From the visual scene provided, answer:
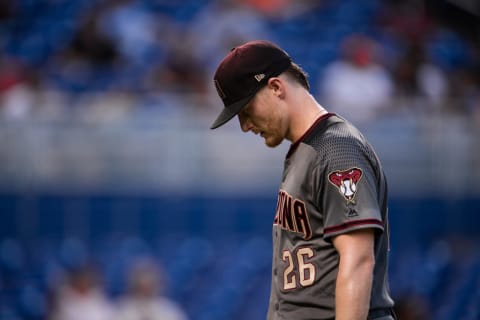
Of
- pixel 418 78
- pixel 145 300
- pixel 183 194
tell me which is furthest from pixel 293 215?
pixel 418 78

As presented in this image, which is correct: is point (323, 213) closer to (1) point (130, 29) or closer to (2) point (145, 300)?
(2) point (145, 300)

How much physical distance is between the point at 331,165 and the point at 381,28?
824cm

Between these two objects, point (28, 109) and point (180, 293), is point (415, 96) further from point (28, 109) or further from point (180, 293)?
point (28, 109)

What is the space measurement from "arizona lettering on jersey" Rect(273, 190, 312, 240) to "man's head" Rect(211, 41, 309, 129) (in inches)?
12.7

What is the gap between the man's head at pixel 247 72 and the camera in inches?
113

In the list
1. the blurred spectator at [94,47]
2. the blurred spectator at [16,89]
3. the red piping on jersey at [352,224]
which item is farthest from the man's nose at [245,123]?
the blurred spectator at [94,47]

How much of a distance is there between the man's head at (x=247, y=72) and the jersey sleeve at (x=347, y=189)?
316mm

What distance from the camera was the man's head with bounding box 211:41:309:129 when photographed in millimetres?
2869

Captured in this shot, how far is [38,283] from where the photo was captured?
24.4 feet

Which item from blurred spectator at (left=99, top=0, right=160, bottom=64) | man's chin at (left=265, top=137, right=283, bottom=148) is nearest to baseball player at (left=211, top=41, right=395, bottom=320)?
man's chin at (left=265, top=137, right=283, bottom=148)

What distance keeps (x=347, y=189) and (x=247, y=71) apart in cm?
51

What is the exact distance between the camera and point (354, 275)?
8.60 feet

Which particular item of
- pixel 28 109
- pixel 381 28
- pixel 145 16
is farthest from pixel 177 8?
pixel 28 109

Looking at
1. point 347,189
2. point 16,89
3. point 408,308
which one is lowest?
point 408,308
